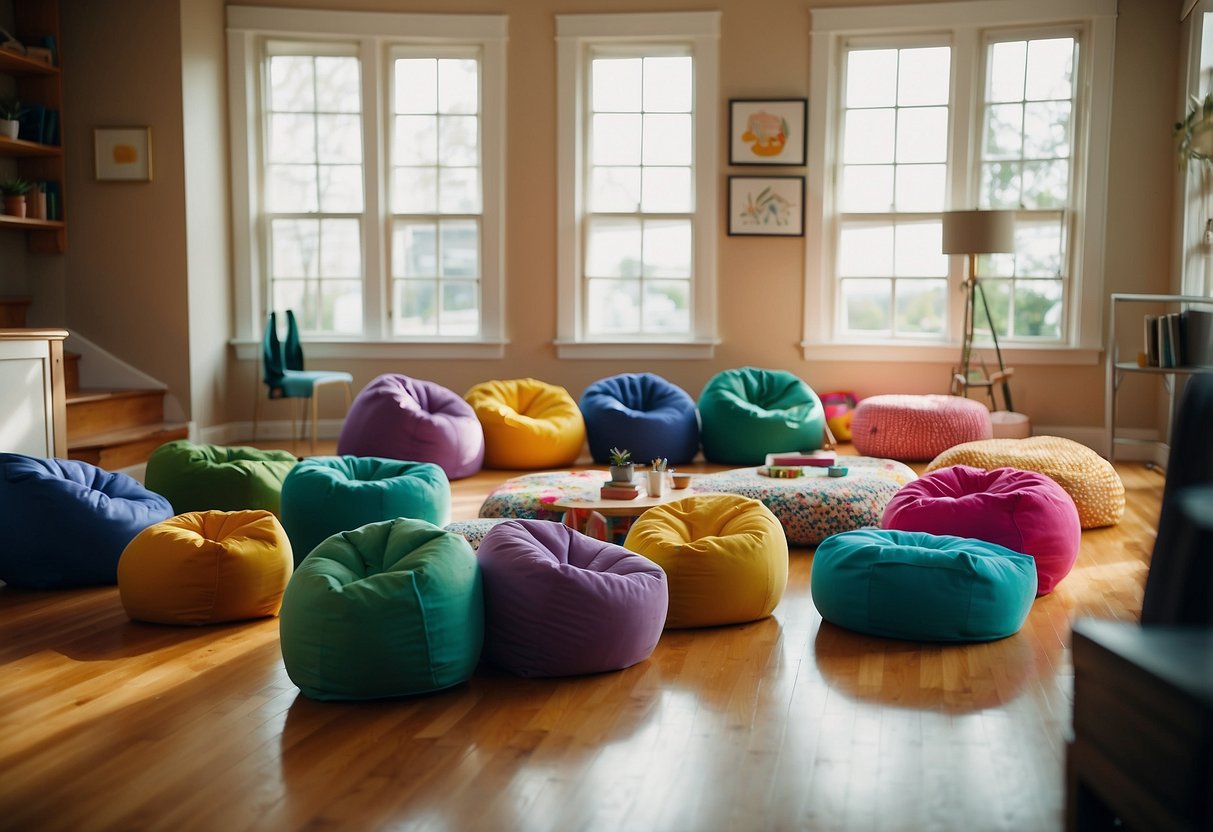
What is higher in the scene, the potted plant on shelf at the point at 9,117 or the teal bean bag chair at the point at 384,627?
the potted plant on shelf at the point at 9,117

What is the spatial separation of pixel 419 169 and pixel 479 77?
78 cm

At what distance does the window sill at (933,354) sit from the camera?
25.3 feet

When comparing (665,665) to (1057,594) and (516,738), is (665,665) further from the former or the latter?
(1057,594)

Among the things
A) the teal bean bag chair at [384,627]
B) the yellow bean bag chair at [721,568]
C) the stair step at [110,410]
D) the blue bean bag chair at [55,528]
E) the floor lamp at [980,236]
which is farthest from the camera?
the floor lamp at [980,236]

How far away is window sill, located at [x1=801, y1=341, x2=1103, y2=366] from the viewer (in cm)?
771

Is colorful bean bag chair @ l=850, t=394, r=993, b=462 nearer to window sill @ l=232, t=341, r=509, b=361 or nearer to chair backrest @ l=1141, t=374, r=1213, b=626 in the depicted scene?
window sill @ l=232, t=341, r=509, b=361

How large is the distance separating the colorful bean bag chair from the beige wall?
787mm

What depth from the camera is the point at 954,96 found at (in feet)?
25.6

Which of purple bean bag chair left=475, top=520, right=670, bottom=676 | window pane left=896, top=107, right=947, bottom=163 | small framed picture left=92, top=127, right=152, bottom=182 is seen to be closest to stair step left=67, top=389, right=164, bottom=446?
small framed picture left=92, top=127, right=152, bottom=182

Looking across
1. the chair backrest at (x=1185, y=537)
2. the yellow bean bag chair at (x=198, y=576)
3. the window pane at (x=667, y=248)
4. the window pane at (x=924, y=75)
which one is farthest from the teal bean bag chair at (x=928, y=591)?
the window pane at (x=924, y=75)

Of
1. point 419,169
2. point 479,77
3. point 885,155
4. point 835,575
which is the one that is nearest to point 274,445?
point 419,169

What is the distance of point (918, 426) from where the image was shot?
279 inches

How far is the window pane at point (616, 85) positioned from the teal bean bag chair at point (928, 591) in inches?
205

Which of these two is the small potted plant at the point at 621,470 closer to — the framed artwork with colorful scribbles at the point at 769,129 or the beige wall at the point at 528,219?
the beige wall at the point at 528,219
